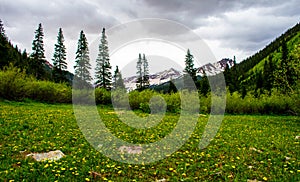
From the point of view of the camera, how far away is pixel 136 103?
3606 centimetres

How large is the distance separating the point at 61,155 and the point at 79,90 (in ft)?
107

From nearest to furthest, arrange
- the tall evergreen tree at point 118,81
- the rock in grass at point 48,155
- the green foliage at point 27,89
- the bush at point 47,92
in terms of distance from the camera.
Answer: the rock in grass at point 48,155 < the green foliage at point 27,89 < the bush at point 47,92 < the tall evergreen tree at point 118,81

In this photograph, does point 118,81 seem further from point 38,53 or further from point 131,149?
point 131,149

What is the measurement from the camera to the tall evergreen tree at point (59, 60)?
59.0 m

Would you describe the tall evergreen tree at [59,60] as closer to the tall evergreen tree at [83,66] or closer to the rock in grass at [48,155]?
the tall evergreen tree at [83,66]

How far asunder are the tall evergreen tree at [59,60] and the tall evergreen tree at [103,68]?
10505mm

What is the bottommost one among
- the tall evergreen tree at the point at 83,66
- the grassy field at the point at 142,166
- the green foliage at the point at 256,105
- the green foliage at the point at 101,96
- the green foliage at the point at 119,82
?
the grassy field at the point at 142,166

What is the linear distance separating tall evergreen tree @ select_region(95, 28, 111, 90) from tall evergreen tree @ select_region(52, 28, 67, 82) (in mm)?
10505

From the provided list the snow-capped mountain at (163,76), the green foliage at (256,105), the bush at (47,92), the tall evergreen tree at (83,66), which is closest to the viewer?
the snow-capped mountain at (163,76)

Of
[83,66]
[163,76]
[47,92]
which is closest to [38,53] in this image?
[83,66]

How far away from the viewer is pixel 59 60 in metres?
59.3

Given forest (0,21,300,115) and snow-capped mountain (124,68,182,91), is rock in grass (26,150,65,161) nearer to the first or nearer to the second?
snow-capped mountain (124,68,182,91)

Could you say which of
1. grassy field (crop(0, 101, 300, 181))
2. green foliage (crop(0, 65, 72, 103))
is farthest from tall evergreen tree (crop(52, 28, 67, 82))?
grassy field (crop(0, 101, 300, 181))

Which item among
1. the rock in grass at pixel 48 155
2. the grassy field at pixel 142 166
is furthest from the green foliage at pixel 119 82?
the rock in grass at pixel 48 155
